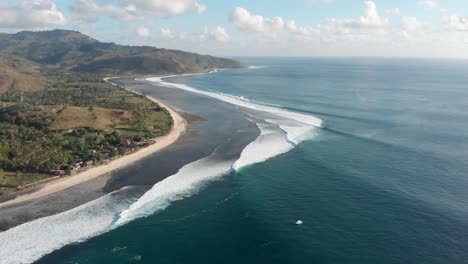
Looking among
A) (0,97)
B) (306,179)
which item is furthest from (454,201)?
(0,97)

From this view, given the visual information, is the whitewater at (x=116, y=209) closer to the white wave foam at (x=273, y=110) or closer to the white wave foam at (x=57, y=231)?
the white wave foam at (x=57, y=231)

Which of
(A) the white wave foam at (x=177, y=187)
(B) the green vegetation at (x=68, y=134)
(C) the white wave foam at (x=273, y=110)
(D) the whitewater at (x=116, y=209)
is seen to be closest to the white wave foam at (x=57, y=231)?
(D) the whitewater at (x=116, y=209)

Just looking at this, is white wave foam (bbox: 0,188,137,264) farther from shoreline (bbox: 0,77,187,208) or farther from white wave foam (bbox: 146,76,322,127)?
white wave foam (bbox: 146,76,322,127)

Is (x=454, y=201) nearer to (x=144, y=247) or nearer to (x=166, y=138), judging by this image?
(x=144, y=247)

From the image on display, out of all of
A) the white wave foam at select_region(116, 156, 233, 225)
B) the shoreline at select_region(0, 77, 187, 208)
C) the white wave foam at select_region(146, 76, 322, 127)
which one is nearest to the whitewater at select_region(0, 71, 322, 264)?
the white wave foam at select_region(116, 156, 233, 225)

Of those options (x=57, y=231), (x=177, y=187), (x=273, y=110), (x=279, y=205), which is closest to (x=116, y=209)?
(x=57, y=231)

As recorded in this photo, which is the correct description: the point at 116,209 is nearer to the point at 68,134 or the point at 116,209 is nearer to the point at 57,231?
the point at 57,231
